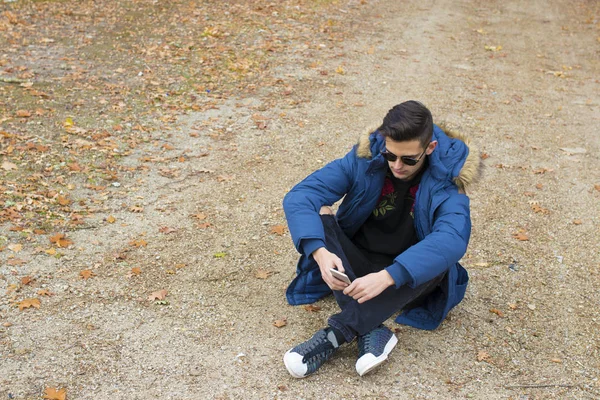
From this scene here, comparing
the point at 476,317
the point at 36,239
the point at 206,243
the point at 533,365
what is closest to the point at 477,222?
the point at 476,317

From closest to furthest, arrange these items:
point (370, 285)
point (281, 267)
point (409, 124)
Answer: point (370, 285)
point (409, 124)
point (281, 267)

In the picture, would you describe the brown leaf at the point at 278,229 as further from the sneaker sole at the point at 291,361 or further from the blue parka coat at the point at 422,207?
the sneaker sole at the point at 291,361

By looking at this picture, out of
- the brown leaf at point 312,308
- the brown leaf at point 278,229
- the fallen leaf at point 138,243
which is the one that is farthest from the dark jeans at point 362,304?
the fallen leaf at point 138,243

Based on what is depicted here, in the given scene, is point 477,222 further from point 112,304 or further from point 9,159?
point 9,159

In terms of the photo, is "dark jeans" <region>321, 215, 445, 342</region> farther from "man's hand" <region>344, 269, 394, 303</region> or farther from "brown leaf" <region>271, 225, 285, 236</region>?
"brown leaf" <region>271, 225, 285, 236</region>

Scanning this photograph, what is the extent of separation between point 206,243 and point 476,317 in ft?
7.27

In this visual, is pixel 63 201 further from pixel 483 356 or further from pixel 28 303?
pixel 483 356

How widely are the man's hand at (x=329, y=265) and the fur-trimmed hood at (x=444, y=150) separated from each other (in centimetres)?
67

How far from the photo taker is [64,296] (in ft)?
14.4

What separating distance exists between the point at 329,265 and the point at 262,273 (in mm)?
1358

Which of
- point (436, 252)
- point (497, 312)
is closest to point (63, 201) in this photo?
point (436, 252)

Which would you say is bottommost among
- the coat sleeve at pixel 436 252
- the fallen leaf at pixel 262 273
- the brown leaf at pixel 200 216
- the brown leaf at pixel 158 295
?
the brown leaf at pixel 200 216

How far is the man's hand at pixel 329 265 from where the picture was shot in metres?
3.51

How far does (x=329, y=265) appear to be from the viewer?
352cm
